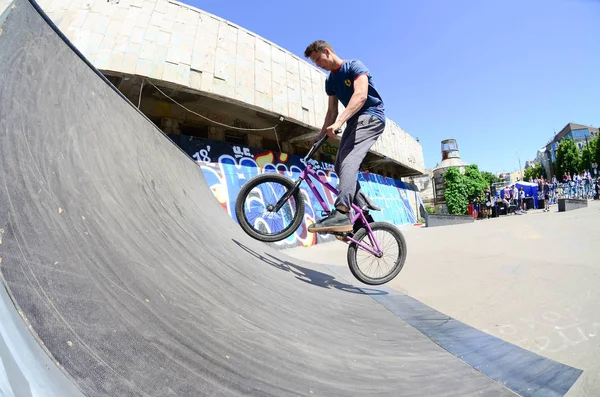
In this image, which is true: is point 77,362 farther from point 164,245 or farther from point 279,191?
point 279,191

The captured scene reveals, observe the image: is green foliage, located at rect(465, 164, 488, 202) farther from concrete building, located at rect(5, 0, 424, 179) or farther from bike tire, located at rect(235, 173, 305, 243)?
bike tire, located at rect(235, 173, 305, 243)

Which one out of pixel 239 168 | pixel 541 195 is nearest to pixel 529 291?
pixel 239 168

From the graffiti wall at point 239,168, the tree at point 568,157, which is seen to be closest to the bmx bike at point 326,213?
the graffiti wall at point 239,168

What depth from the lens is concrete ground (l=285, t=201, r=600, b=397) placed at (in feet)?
4.39

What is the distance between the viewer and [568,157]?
167 feet

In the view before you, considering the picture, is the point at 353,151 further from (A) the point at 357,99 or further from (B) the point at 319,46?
(B) the point at 319,46

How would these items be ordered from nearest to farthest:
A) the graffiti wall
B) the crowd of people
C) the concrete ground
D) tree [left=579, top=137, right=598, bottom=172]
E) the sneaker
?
the concrete ground
the sneaker
the graffiti wall
the crowd of people
tree [left=579, top=137, right=598, bottom=172]

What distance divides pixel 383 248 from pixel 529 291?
1180 mm

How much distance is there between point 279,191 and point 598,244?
3.44 m

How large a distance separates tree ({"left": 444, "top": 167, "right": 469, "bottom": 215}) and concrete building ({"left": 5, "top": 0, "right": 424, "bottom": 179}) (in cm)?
2376

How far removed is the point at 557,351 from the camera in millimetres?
1271

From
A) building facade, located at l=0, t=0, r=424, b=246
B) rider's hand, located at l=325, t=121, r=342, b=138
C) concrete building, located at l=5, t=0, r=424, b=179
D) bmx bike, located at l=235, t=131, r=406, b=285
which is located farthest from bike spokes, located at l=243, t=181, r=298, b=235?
concrete building, located at l=5, t=0, r=424, b=179

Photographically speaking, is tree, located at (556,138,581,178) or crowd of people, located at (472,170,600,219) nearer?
crowd of people, located at (472,170,600,219)

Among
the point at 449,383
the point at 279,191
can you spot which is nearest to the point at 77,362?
the point at 449,383
